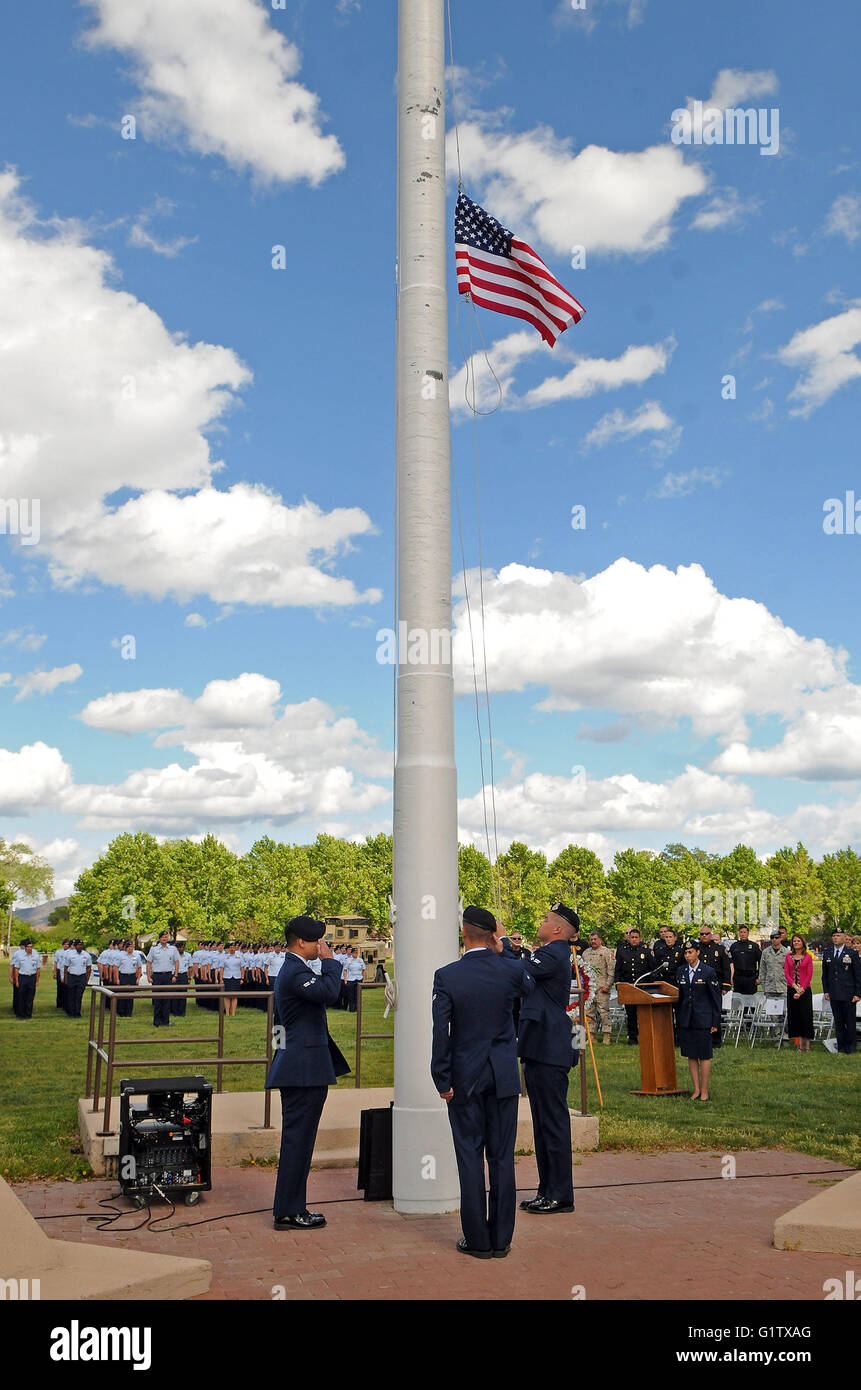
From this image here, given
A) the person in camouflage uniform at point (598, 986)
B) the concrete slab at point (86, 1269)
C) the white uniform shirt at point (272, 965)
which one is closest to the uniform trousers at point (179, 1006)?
the white uniform shirt at point (272, 965)

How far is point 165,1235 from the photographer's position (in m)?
6.95

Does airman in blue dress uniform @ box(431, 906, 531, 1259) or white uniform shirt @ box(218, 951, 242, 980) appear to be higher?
airman in blue dress uniform @ box(431, 906, 531, 1259)

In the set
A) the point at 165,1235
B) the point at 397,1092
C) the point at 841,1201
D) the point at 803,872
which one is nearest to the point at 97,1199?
the point at 165,1235

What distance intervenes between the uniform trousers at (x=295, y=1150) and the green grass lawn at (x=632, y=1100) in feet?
4.50

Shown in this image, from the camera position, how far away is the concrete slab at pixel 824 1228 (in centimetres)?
633

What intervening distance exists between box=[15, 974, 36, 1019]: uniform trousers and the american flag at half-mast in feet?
65.4

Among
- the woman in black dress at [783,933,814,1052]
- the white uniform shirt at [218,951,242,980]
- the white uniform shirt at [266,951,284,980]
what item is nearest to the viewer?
the woman in black dress at [783,933,814,1052]

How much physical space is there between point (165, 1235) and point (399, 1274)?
1.74 meters

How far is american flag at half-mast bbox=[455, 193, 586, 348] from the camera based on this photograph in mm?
9906

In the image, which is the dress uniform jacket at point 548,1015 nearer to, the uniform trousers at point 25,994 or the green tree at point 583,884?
the uniform trousers at point 25,994

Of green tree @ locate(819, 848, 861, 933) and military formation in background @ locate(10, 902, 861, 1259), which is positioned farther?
green tree @ locate(819, 848, 861, 933)

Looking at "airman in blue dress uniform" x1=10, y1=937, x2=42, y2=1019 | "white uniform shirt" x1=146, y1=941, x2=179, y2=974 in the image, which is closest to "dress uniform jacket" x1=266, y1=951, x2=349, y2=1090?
"airman in blue dress uniform" x1=10, y1=937, x2=42, y2=1019

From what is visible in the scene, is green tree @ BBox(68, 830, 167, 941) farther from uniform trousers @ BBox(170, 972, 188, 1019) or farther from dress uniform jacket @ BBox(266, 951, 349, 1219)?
dress uniform jacket @ BBox(266, 951, 349, 1219)

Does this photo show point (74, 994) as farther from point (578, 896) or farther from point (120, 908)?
point (578, 896)
